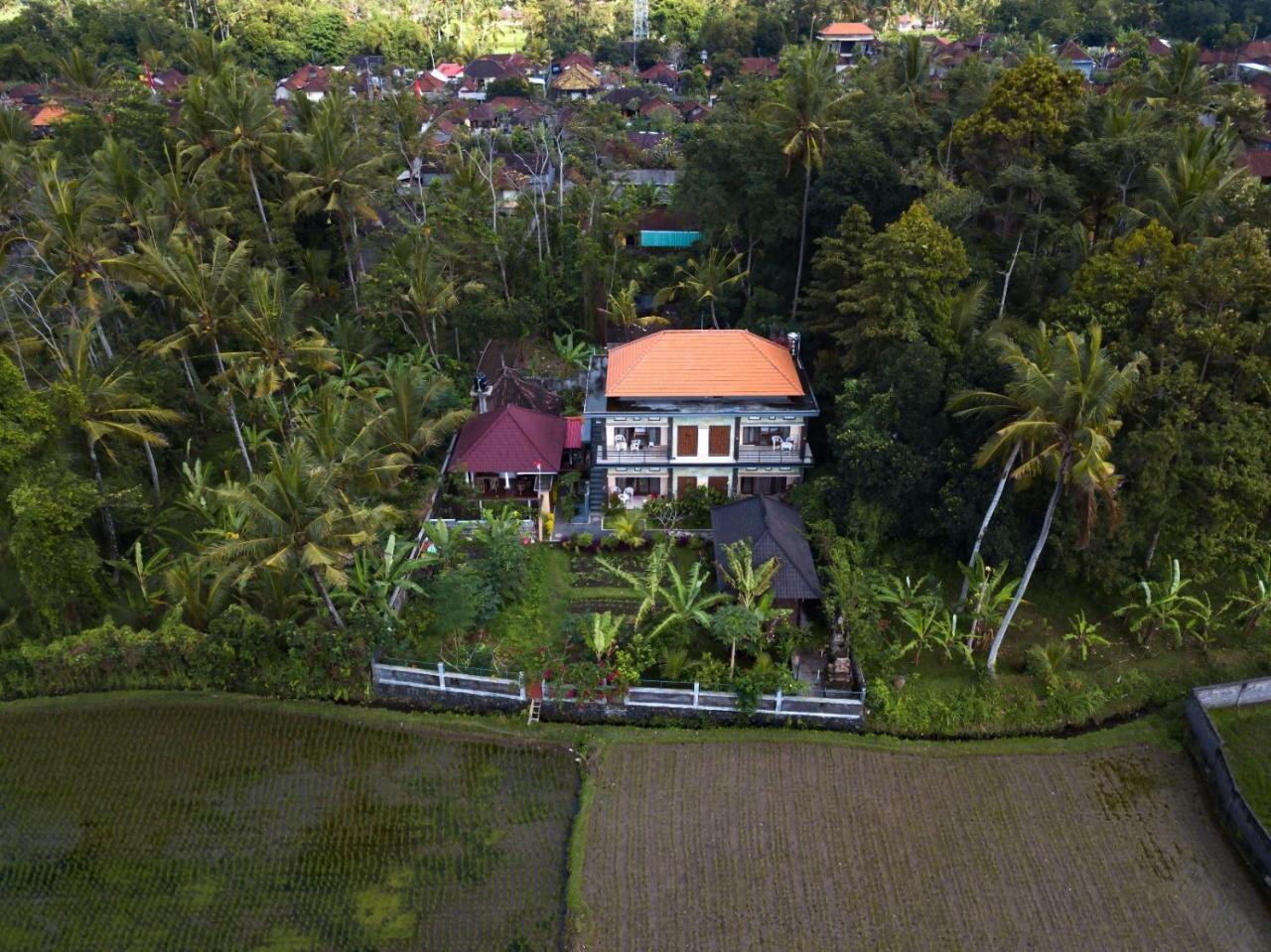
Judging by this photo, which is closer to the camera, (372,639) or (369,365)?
(372,639)

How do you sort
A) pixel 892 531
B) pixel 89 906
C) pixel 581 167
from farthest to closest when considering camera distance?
pixel 581 167, pixel 892 531, pixel 89 906

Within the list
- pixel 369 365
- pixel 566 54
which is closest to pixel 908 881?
pixel 369 365

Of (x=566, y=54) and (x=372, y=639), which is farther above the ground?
(x=566, y=54)

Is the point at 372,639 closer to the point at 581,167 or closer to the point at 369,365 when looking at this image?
the point at 369,365

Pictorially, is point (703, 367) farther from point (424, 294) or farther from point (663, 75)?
point (663, 75)

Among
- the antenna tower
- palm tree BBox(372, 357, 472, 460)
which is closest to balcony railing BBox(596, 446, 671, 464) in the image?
palm tree BBox(372, 357, 472, 460)

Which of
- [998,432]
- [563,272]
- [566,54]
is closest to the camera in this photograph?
[998,432]
